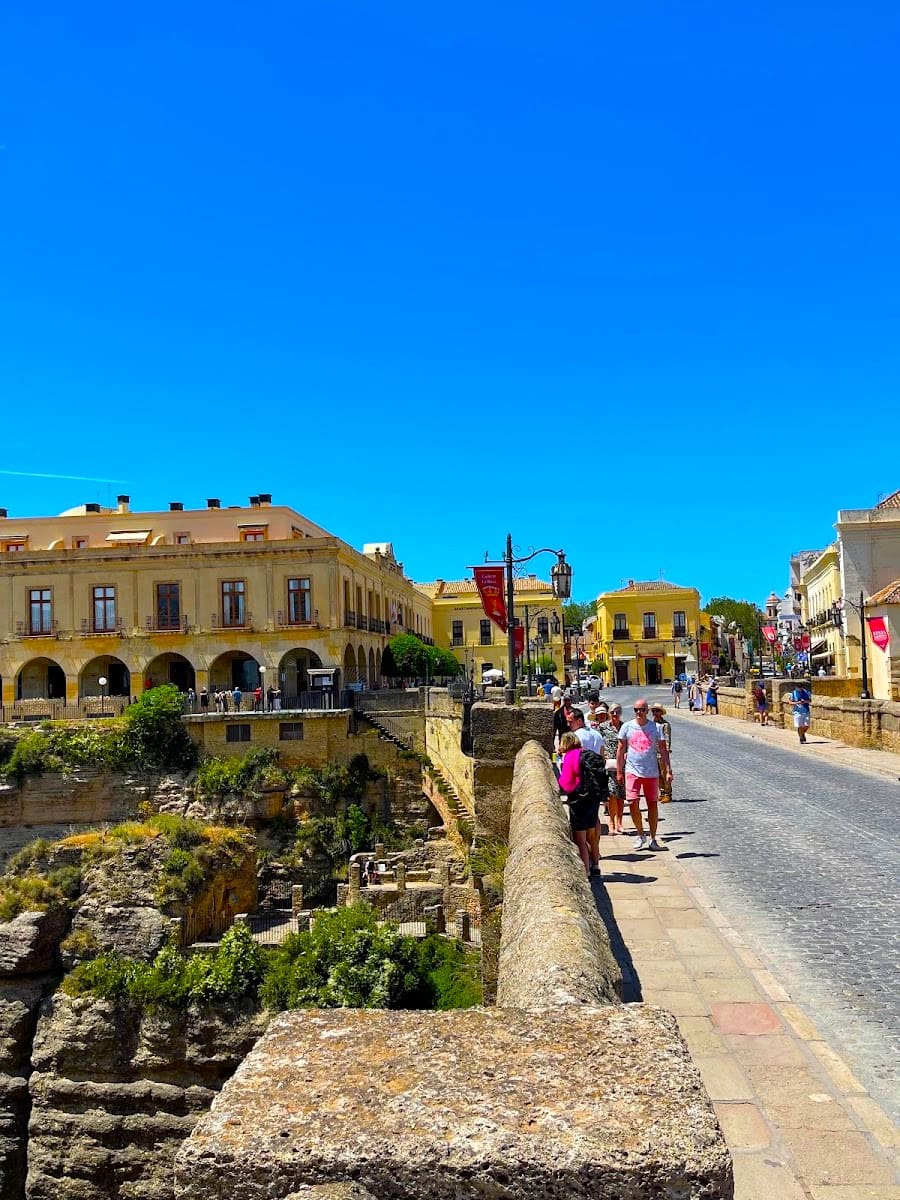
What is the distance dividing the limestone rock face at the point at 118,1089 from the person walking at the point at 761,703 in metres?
19.8

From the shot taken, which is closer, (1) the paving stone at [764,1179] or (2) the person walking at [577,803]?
(1) the paving stone at [764,1179]

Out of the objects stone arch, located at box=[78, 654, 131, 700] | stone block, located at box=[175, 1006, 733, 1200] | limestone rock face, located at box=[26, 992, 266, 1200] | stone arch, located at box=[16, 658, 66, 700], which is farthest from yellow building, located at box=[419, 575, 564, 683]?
stone block, located at box=[175, 1006, 733, 1200]

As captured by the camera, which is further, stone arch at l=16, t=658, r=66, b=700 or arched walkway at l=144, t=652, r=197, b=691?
stone arch at l=16, t=658, r=66, b=700

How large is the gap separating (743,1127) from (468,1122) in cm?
266

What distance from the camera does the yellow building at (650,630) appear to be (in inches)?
2894

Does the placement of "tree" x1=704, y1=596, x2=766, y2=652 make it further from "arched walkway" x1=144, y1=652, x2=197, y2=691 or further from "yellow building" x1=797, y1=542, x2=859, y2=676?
"arched walkway" x1=144, y1=652, x2=197, y2=691

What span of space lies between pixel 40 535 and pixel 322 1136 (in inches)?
1783

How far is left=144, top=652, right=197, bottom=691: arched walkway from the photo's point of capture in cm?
3803

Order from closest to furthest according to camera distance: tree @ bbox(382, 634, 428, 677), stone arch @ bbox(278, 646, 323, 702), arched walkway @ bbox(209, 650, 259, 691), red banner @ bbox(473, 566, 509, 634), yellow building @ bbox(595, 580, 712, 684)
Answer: red banner @ bbox(473, 566, 509, 634), stone arch @ bbox(278, 646, 323, 702), arched walkway @ bbox(209, 650, 259, 691), tree @ bbox(382, 634, 428, 677), yellow building @ bbox(595, 580, 712, 684)

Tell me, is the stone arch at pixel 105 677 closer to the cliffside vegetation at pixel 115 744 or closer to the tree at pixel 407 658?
the cliffside vegetation at pixel 115 744

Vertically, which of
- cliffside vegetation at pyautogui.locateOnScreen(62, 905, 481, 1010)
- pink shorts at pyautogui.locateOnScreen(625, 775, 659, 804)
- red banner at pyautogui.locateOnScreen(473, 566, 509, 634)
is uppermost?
red banner at pyautogui.locateOnScreen(473, 566, 509, 634)

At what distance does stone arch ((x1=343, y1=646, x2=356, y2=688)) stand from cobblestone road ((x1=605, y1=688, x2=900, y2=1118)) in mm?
22930

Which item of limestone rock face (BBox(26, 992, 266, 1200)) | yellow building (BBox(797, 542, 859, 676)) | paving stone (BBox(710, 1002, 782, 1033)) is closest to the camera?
paving stone (BBox(710, 1002, 782, 1033))

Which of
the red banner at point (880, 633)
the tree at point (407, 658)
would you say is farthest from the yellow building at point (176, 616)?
the red banner at point (880, 633)
